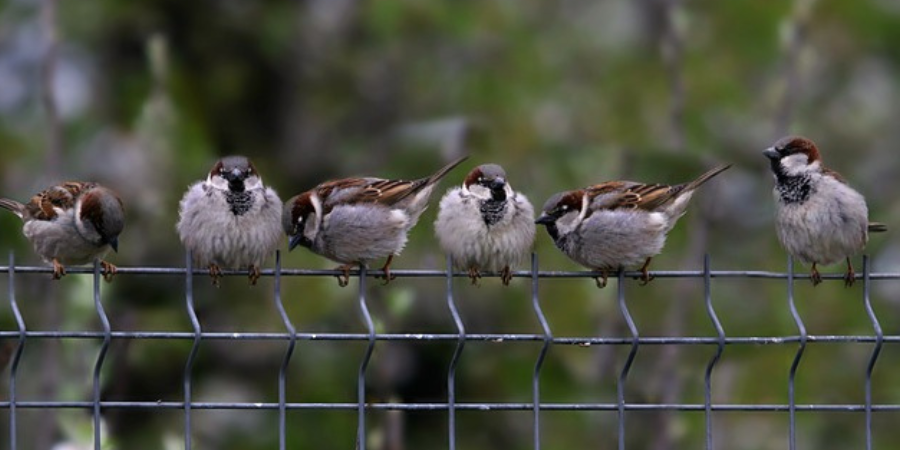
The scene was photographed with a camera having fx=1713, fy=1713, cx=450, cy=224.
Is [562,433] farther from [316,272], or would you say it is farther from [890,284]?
[316,272]

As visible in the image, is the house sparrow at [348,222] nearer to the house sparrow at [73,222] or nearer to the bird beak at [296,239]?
the bird beak at [296,239]

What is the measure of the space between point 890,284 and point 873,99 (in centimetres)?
120

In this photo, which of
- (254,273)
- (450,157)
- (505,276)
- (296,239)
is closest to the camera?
(254,273)

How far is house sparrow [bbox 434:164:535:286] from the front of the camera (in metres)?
5.76

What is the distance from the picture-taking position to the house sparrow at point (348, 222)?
5.73m

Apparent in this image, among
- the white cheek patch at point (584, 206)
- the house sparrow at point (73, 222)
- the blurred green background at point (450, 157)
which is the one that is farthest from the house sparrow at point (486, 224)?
the house sparrow at point (73, 222)

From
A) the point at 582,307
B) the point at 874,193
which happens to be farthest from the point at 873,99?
the point at 582,307

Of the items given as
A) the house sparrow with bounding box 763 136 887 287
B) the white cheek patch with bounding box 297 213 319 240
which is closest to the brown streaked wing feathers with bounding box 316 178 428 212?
the white cheek patch with bounding box 297 213 319 240

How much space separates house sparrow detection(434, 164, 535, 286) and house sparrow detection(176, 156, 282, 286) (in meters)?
0.59

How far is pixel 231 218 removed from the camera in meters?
5.65

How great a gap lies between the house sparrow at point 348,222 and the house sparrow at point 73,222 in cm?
58

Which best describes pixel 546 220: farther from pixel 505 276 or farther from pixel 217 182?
pixel 217 182

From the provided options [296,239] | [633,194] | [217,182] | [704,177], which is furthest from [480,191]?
[217,182]

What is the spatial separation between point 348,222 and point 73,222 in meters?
0.94
